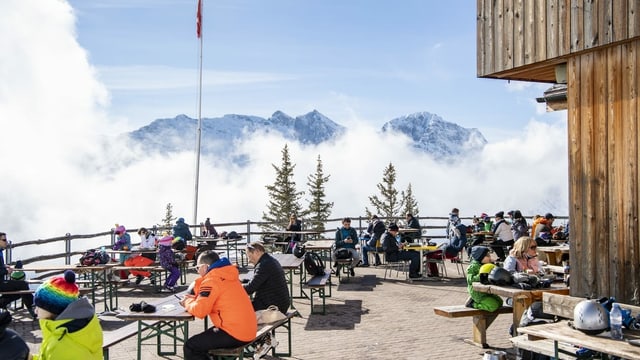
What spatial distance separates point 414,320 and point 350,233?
5.97 metres

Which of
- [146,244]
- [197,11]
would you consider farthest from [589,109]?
[197,11]

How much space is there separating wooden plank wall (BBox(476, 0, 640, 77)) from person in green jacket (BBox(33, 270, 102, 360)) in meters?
5.37

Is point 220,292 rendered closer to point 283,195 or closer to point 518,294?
point 518,294

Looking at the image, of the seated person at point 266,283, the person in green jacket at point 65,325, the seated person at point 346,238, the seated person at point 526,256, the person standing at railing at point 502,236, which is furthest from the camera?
the person standing at railing at point 502,236

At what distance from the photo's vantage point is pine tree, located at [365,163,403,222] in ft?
191

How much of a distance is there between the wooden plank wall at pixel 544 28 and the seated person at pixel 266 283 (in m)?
3.58

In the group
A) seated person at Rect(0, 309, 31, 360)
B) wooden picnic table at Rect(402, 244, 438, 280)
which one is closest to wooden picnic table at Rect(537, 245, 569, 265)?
wooden picnic table at Rect(402, 244, 438, 280)

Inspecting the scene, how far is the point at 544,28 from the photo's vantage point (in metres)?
7.12

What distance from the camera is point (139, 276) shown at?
50.2ft

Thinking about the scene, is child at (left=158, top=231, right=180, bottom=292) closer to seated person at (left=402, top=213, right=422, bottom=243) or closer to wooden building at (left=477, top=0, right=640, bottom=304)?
seated person at (left=402, top=213, right=422, bottom=243)

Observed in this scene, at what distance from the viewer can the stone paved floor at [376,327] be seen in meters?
8.36

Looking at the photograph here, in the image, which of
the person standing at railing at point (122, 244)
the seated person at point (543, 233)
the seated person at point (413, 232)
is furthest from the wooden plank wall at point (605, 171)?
the seated person at point (413, 232)

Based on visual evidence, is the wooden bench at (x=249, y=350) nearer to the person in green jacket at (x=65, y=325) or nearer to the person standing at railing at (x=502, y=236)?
the person in green jacket at (x=65, y=325)

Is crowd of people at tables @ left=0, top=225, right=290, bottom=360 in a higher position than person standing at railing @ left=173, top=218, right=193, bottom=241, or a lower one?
lower
